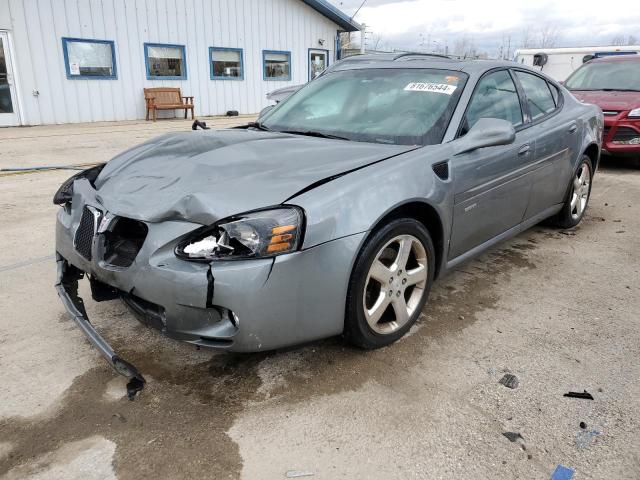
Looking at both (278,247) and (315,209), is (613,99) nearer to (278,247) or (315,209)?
(315,209)

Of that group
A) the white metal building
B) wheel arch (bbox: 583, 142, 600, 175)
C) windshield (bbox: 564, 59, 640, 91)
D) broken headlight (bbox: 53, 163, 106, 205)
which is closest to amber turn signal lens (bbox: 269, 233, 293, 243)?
broken headlight (bbox: 53, 163, 106, 205)

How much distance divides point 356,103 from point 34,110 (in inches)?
489

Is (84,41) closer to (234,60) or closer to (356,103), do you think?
(234,60)

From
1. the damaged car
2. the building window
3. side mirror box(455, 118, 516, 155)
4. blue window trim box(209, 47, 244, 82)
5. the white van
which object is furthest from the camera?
the building window

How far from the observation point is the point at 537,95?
13.4 ft

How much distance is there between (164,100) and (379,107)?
1327 cm

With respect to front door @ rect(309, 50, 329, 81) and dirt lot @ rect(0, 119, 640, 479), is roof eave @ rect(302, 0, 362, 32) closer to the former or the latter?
front door @ rect(309, 50, 329, 81)

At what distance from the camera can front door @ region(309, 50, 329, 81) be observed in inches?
749

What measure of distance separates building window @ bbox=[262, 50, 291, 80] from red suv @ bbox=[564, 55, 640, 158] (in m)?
11.2

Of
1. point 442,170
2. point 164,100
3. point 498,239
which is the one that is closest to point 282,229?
point 442,170

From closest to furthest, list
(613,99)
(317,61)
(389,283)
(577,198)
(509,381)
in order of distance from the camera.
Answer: (509,381), (389,283), (577,198), (613,99), (317,61)

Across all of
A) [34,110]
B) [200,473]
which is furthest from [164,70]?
[200,473]

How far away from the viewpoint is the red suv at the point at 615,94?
24.6 feet

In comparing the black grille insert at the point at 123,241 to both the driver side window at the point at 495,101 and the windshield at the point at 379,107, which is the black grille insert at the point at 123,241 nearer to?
the windshield at the point at 379,107
